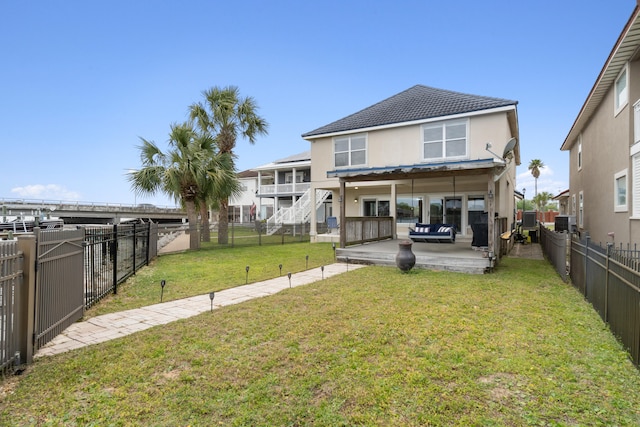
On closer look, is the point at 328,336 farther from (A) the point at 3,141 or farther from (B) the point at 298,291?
→ (A) the point at 3,141

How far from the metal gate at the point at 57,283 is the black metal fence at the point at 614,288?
6.67 metres

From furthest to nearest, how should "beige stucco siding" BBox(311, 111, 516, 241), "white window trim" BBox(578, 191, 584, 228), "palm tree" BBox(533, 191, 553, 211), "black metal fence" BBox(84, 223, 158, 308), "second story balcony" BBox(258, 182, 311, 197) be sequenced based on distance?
"palm tree" BBox(533, 191, 553, 211) → "second story balcony" BBox(258, 182, 311, 197) → "white window trim" BBox(578, 191, 584, 228) → "beige stucco siding" BBox(311, 111, 516, 241) → "black metal fence" BBox(84, 223, 158, 308)

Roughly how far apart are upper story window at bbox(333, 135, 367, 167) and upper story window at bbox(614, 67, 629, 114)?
31.4ft

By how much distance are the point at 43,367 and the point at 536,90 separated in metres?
22.6

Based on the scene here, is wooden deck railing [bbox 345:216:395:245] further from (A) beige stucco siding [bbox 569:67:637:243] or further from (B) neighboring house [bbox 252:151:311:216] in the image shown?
(B) neighboring house [bbox 252:151:311:216]

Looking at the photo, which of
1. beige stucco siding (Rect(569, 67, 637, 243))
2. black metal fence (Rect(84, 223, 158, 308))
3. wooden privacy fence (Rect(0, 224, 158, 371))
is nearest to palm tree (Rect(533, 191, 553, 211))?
beige stucco siding (Rect(569, 67, 637, 243))

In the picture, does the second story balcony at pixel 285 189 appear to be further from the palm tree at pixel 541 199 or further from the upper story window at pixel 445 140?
the palm tree at pixel 541 199

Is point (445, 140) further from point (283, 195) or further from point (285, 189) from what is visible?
point (283, 195)

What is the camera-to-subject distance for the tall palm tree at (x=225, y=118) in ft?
58.2

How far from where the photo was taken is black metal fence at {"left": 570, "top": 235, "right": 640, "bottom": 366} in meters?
3.65

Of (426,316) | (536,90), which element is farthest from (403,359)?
(536,90)

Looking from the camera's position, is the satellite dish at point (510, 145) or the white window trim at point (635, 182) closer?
the white window trim at point (635, 182)

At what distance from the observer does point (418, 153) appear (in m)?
15.2

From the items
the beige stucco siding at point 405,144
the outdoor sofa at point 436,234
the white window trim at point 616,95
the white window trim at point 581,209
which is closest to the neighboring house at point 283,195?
the beige stucco siding at point 405,144
